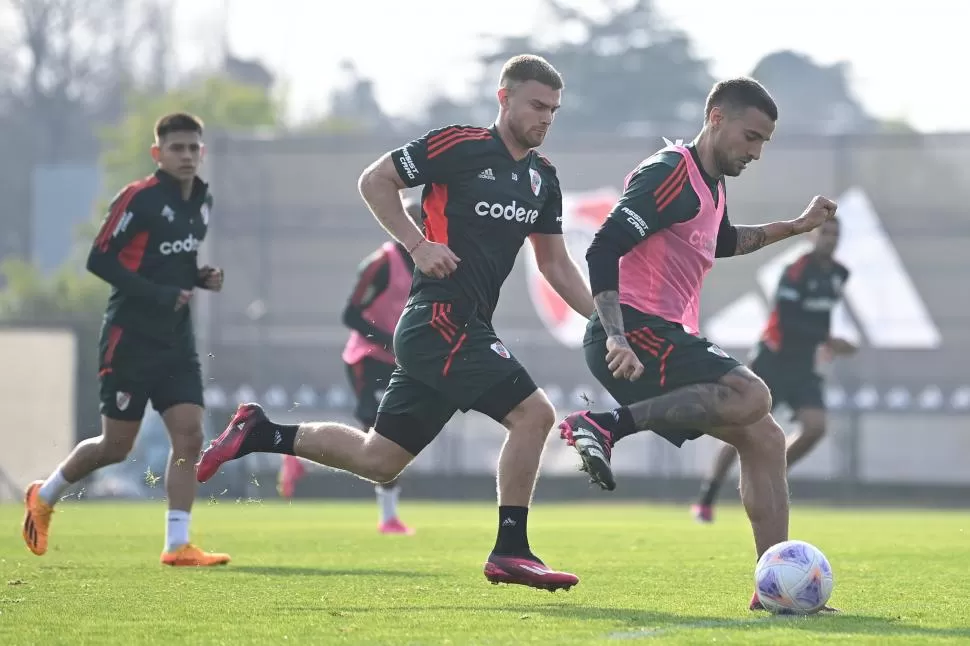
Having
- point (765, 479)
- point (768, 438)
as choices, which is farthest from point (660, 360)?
point (765, 479)

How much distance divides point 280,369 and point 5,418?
6209 mm

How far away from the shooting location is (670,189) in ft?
25.5

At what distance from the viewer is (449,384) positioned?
26.0 feet

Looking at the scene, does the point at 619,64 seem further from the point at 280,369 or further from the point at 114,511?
the point at 114,511

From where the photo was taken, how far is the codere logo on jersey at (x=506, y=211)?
26.5 feet

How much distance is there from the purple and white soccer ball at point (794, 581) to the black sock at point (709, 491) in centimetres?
867

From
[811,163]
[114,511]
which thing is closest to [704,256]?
[114,511]

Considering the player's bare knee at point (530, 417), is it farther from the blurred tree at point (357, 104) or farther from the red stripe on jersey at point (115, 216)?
the blurred tree at point (357, 104)

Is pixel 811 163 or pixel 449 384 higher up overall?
pixel 811 163

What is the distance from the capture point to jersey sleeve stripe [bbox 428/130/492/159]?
26.4 feet

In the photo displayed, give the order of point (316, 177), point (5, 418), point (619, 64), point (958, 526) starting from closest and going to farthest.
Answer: point (958, 526) < point (5, 418) < point (316, 177) < point (619, 64)

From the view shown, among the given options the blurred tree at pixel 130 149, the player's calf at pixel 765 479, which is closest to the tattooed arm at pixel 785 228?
the player's calf at pixel 765 479

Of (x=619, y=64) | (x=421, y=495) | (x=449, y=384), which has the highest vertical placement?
(x=619, y=64)

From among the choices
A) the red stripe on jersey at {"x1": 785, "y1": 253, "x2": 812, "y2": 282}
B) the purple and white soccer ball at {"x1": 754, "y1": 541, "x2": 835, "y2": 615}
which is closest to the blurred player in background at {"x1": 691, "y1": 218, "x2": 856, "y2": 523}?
the red stripe on jersey at {"x1": 785, "y1": 253, "x2": 812, "y2": 282}
